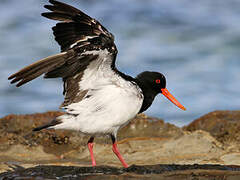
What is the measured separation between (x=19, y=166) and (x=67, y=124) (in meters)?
1.77

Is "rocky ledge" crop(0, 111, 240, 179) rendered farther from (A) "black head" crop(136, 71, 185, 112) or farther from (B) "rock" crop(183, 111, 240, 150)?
(A) "black head" crop(136, 71, 185, 112)

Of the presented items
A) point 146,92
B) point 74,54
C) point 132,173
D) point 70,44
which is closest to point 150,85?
point 146,92

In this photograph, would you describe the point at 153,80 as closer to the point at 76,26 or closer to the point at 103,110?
the point at 103,110

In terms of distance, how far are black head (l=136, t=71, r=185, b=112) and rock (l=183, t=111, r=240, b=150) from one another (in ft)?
11.8

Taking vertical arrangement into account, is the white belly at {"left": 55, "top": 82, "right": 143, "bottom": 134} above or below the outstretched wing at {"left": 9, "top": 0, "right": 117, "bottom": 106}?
below

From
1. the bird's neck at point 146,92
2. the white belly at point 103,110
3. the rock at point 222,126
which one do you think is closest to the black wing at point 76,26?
the white belly at point 103,110

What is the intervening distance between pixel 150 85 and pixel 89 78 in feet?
5.97

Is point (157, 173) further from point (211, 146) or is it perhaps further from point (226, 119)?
point (226, 119)

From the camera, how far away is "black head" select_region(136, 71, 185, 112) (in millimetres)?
8625

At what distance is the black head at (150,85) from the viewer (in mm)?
8625

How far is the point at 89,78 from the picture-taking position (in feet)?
25.1

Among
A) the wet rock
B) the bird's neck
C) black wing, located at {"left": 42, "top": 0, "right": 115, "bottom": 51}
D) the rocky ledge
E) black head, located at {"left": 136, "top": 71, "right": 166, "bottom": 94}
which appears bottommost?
the wet rock

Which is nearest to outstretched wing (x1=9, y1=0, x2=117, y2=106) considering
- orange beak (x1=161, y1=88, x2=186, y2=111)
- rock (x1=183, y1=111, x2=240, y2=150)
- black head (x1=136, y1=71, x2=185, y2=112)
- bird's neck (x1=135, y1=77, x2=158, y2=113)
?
bird's neck (x1=135, y1=77, x2=158, y2=113)

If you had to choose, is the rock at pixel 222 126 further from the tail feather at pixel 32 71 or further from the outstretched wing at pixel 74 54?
the tail feather at pixel 32 71
